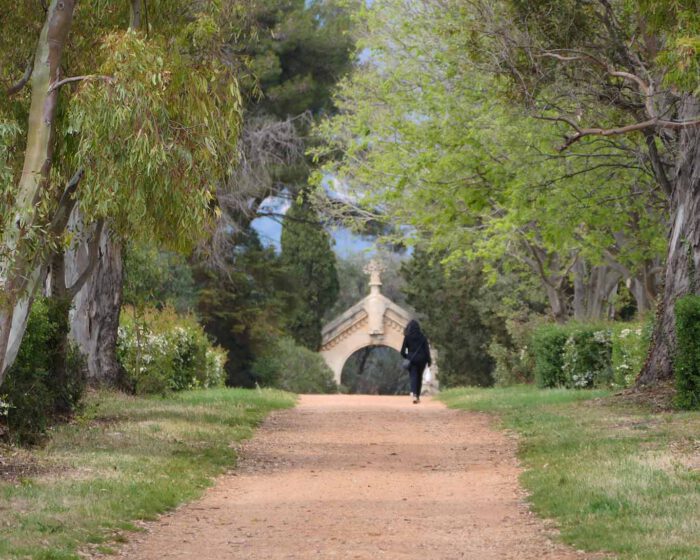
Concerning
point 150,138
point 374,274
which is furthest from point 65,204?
point 374,274

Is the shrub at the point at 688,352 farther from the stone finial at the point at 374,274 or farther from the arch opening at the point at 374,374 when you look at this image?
the arch opening at the point at 374,374

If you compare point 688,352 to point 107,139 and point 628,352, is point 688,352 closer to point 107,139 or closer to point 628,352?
point 628,352

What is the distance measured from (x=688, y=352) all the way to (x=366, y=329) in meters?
38.3

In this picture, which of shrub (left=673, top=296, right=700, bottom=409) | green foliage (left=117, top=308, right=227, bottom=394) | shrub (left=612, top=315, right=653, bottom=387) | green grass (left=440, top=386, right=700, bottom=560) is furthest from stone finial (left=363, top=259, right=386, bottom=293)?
shrub (left=673, top=296, right=700, bottom=409)

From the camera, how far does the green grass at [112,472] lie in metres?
8.54

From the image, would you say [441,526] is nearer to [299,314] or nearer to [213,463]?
[213,463]

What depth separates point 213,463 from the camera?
13.1 metres

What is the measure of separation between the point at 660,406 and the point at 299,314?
32.2 meters

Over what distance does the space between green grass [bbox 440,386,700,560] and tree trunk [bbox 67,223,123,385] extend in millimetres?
7446

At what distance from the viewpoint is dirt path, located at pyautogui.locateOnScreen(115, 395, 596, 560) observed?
333 inches

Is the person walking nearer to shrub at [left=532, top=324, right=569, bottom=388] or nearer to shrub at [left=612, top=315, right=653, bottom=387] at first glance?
shrub at [left=532, top=324, right=569, bottom=388]

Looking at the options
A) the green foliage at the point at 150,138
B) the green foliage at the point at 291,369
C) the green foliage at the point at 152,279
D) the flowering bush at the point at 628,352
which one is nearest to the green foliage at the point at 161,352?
the green foliage at the point at 152,279

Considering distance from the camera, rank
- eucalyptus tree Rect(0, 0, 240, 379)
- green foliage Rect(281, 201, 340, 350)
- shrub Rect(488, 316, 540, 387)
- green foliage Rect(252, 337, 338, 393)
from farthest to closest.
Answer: green foliage Rect(281, 201, 340, 350) → green foliage Rect(252, 337, 338, 393) → shrub Rect(488, 316, 540, 387) → eucalyptus tree Rect(0, 0, 240, 379)

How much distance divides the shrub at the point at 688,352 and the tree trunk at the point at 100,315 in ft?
33.0
